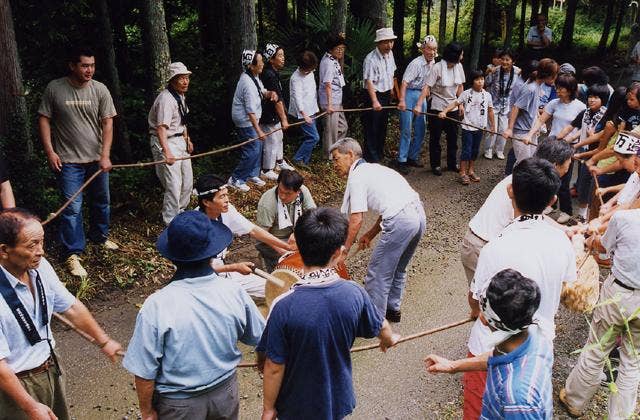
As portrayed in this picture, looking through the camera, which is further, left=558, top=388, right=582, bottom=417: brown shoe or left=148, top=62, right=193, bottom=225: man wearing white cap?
left=148, top=62, right=193, bottom=225: man wearing white cap

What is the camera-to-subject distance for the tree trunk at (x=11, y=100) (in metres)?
6.08

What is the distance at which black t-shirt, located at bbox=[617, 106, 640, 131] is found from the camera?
21.6ft

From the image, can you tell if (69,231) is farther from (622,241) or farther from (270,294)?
(622,241)

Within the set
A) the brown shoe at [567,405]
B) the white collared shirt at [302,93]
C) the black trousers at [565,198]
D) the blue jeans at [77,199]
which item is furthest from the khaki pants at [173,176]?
the black trousers at [565,198]

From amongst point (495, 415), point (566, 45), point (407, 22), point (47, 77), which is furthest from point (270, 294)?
point (407, 22)

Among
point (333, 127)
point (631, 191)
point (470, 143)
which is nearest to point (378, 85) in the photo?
point (333, 127)

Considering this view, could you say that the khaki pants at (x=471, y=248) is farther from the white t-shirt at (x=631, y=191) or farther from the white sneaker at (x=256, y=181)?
the white sneaker at (x=256, y=181)

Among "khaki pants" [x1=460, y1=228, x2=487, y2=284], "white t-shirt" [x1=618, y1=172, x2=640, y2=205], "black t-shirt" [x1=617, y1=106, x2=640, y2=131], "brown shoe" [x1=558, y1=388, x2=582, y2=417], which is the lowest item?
"brown shoe" [x1=558, y1=388, x2=582, y2=417]

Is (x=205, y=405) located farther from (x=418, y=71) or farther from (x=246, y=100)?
(x=418, y=71)

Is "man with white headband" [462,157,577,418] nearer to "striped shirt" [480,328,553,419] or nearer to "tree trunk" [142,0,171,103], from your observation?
"striped shirt" [480,328,553,419]

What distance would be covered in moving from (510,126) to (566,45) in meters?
14.1

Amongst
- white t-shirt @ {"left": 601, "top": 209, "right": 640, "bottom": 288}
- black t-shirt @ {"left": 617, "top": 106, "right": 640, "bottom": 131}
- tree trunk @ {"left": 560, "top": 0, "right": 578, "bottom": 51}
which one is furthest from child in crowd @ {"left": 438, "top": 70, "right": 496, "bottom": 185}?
tree trunk @ {"left": 560, "top": 0, "right": 578, "bottom": 51}

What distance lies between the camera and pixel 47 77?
993cm

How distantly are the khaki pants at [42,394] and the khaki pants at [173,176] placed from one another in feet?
11.9
